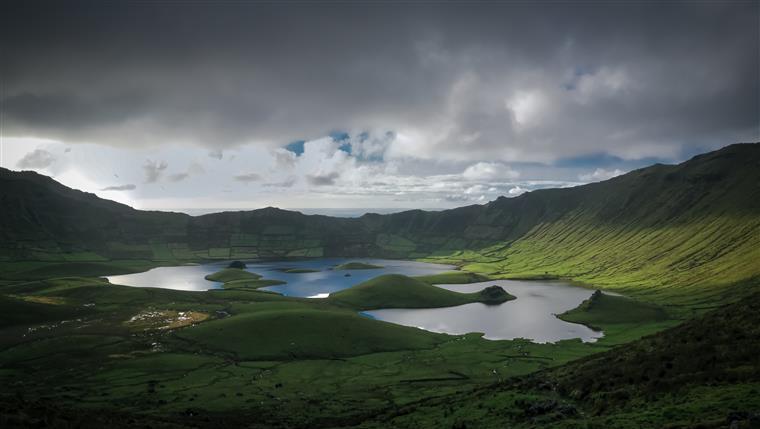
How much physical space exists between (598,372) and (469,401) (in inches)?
580

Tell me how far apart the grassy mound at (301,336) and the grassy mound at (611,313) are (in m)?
62.0

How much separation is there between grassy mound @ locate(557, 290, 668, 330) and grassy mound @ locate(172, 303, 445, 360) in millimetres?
62013

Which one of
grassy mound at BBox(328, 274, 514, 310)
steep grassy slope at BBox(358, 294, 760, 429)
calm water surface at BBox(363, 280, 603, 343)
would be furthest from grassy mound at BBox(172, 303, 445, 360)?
steep grassy slope at BBox(358, 294, 760, 429)

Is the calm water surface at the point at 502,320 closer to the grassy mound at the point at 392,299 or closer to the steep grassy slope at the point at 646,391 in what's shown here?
the grassy mound at the point at 392,299

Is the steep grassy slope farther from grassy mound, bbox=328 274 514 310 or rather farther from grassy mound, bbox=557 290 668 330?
grassy mound, bbox=328 274 514 310

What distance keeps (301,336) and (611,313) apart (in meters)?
115

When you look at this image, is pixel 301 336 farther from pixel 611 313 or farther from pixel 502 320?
pixel 611 313

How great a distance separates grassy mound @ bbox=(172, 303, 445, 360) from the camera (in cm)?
10988

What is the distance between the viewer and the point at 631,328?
145000mm

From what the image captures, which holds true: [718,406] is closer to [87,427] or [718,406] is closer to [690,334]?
[690,334]

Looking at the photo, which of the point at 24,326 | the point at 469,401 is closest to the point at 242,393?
the point at 469,401

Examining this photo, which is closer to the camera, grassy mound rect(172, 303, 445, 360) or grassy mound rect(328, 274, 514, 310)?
grassy mound rect(172, 303, 445, 360)

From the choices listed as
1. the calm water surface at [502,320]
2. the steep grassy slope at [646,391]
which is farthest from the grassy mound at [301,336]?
the steep grassy slope at [646,391]

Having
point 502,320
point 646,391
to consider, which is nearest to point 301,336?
point 502,320
